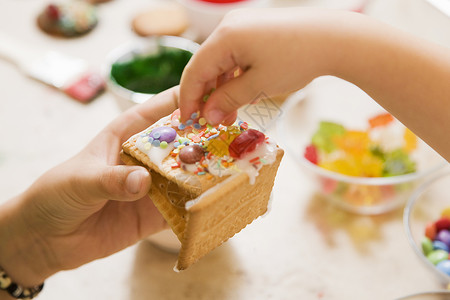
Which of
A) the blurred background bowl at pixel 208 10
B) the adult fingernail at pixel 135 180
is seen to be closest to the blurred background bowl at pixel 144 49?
the blurred background bowl at pixel 208 10

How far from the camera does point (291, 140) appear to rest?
1178 millimetres

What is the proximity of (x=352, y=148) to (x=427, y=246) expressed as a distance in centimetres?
26

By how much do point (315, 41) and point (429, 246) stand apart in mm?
533

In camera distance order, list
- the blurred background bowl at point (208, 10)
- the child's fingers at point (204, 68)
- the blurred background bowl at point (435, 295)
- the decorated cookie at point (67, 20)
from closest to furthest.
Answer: the child's fingers at point (204, 68)
the blurred background bowl at point (435, 295)
the blurred background bowl at point (208, 10)
the decorated cookie at point (67, 20)

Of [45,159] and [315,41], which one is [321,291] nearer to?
[315,41]

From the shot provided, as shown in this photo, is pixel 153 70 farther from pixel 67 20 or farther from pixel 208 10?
pixel 67 20

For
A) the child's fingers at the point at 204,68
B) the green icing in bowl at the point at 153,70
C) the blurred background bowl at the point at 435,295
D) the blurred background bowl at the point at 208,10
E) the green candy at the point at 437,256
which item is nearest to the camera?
the child's fingers at the point at 204,68

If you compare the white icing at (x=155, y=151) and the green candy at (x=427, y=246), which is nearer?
the white icing at (x=155, y=151)

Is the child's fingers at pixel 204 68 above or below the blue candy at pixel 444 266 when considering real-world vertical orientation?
above

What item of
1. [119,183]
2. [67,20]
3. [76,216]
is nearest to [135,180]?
[119,183]

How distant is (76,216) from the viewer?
0.90 metres

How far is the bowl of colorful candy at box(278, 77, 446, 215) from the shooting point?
3.33 feet

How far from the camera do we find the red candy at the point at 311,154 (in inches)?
42.4

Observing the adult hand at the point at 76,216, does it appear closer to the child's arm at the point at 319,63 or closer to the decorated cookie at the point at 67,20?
the child's arm at the point at 319,63
